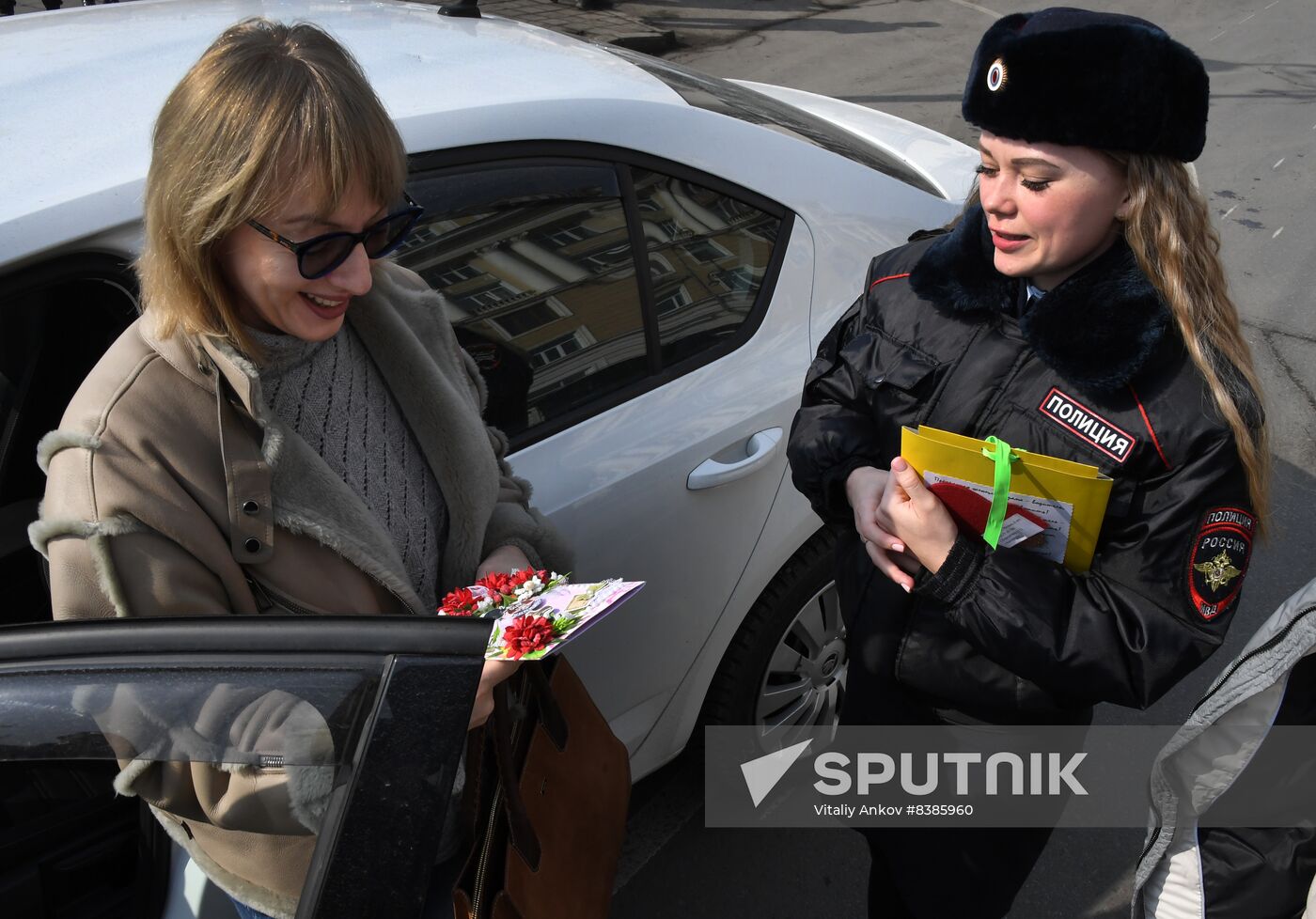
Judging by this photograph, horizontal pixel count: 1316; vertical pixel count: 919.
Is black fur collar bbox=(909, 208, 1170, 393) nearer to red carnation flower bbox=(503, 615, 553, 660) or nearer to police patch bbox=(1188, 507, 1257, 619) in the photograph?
police patch bbox=(1188, 507, 1257, 619)

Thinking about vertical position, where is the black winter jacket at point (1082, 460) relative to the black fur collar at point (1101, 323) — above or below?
below

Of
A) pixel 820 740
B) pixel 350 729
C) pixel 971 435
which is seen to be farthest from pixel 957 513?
pixel 820 740

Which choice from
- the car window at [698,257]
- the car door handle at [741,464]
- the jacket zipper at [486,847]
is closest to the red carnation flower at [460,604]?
the jacket zipper at [486,847]

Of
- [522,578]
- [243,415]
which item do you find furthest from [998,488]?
[243,415]

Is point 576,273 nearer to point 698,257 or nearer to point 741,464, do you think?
point 698,257

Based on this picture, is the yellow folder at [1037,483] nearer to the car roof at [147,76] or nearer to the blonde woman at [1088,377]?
the blonde woman at [1088,377]

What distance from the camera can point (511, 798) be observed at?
1.49 m

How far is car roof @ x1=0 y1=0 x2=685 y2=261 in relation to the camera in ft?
5.51

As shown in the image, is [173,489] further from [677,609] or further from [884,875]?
[884,875]

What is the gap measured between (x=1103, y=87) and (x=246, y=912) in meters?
1.64

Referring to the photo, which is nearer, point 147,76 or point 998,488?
point 998,488

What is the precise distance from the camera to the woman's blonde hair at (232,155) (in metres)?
1.34

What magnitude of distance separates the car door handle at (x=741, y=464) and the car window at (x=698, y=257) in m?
0.23

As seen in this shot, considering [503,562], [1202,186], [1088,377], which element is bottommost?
[1202,186]
